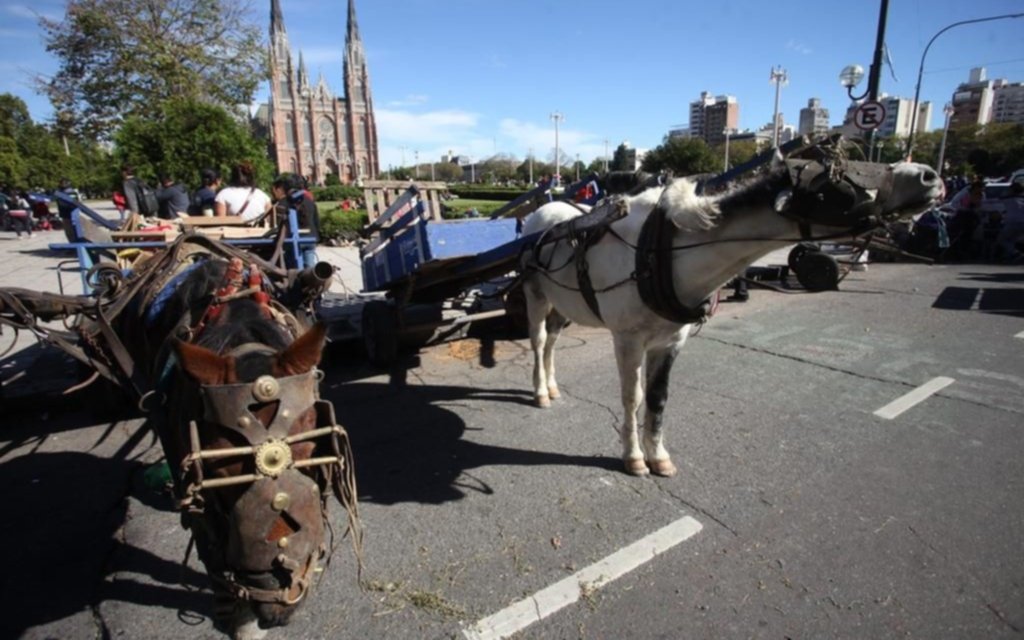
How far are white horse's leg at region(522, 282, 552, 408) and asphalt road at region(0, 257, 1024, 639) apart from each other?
0.14 metres

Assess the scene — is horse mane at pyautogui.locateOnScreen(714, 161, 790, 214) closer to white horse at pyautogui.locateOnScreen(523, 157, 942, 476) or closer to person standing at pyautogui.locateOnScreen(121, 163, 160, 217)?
white horse at pyautogui.locateOnScreen(523, 157, 942, 476)

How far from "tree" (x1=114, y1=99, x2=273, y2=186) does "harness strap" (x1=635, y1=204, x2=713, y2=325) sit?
480 inches

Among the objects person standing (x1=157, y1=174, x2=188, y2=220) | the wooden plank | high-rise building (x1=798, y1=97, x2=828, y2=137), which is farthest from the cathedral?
the wooden plank

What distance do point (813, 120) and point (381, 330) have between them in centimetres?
1715

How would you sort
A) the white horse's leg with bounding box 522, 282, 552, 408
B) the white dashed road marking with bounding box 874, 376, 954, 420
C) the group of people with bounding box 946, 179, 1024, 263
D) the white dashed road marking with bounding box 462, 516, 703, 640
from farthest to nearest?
the group of people with bounding box 946, 179, 1024, 263
the white horse's leg with bounding box 522, 282, 552, 408
the white dashed road marking with bounding box 874, 376, 954, 420
the white dashed road marking with bounding box 462, 516, 703, 640

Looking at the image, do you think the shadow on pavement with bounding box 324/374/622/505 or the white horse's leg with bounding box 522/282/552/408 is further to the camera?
the white horse's leg with bounding box 522/282/552/408

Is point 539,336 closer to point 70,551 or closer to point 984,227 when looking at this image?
point 70,551

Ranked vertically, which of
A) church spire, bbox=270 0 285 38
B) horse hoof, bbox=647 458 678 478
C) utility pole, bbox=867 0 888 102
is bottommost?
horse hoof, bbox=647 458 678 478

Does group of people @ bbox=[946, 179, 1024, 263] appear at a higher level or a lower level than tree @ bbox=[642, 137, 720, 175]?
lower

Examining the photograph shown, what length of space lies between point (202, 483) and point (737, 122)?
107m

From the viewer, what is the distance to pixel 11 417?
459 cm

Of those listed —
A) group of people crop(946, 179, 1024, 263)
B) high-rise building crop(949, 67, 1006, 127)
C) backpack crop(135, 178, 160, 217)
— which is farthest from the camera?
high-rise building crop(949, 67, 1006, 127)

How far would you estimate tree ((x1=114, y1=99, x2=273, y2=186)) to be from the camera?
11.5 m

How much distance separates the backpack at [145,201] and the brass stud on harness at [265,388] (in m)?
9.80
